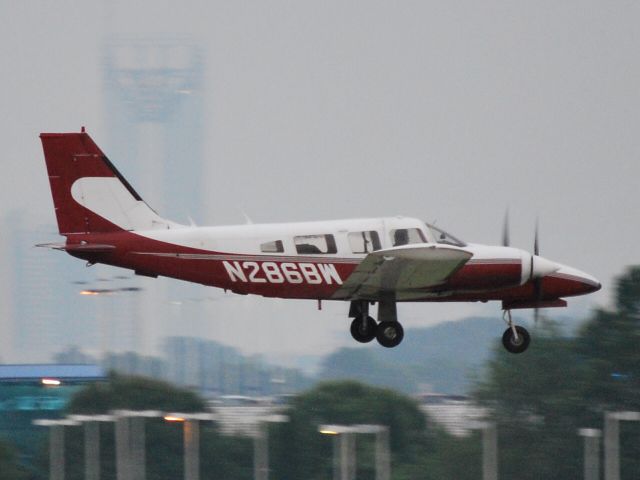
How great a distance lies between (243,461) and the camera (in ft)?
253

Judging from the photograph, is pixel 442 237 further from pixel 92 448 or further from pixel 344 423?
pixel 344 423

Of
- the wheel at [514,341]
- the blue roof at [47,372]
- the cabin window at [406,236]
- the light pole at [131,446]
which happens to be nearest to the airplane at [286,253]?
the cabin window at [406,236]

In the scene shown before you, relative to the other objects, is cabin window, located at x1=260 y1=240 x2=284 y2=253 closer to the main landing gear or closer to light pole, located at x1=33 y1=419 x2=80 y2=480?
the main landing gear

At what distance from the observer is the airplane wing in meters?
32.6

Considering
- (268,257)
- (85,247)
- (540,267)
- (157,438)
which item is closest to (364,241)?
(268,257)

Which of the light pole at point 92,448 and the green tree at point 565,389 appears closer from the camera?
the light pole at point 92,448

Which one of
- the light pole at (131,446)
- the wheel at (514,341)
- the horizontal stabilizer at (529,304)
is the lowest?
the light pole at (131,446)

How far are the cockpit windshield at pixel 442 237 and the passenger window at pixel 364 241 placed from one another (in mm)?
1287

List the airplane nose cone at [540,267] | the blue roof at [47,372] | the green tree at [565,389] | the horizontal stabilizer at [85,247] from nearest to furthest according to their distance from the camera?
the horizontal stabilizer at [85,247] → the airplane nose cone at [540,267] → the green tree at [565,389] → the blue roof at [47,372]

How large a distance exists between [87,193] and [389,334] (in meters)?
8.02

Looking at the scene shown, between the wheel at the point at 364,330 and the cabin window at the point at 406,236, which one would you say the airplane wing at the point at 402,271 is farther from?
the wheel at the point at 364,330

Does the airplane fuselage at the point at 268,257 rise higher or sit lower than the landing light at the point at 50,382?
higher

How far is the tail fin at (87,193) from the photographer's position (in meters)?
34.6

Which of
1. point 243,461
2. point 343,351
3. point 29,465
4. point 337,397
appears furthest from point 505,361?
point 343,351
